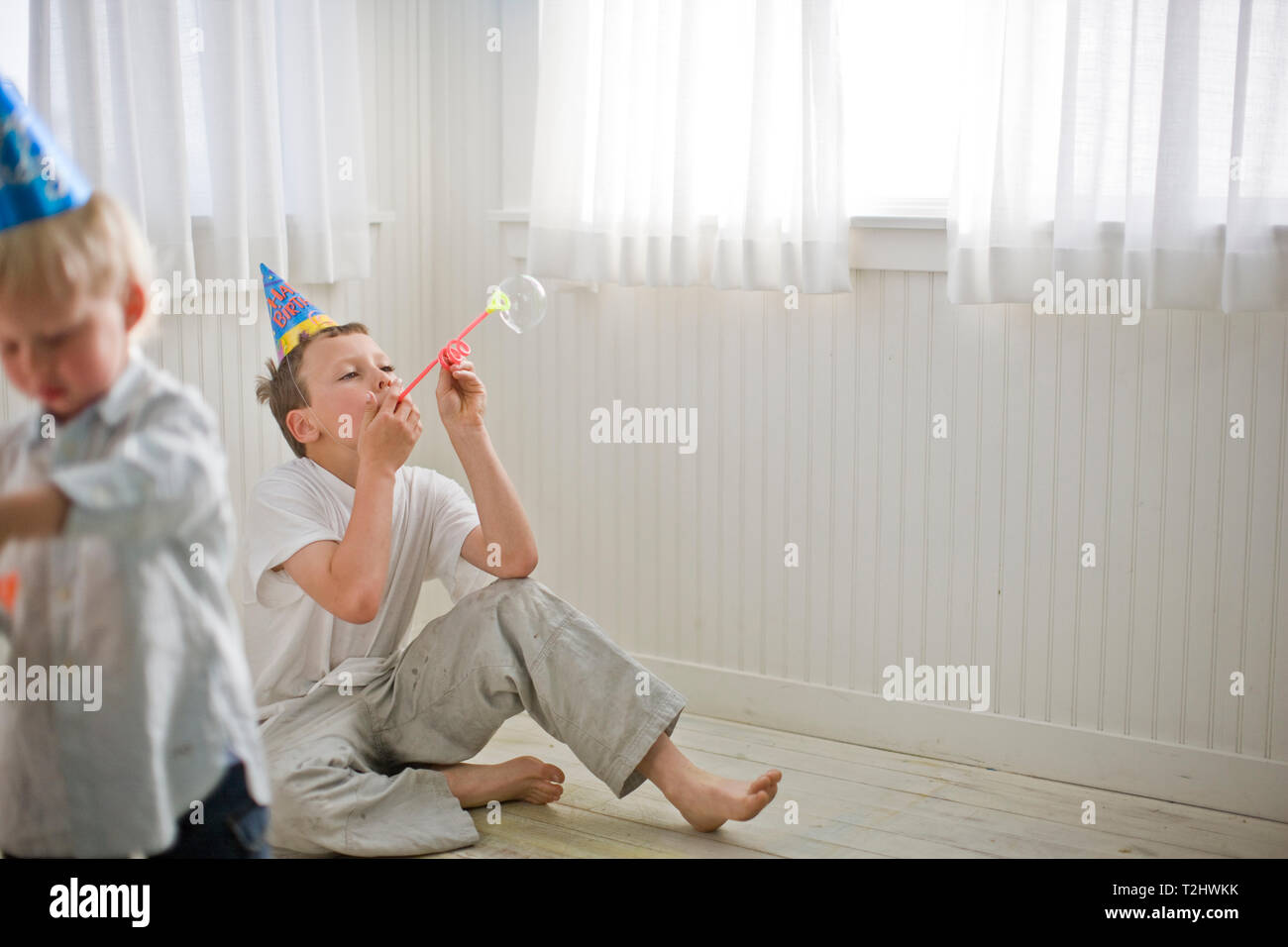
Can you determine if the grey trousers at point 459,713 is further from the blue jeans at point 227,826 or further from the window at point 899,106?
the window at point 899,106

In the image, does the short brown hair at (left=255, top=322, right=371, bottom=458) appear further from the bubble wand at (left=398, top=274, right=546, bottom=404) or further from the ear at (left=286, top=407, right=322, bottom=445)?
the bubble wand at (left=398, top=274, right=546, bottom=404)

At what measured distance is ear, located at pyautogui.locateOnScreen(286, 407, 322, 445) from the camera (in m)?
1.92

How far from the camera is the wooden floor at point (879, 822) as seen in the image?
192 cm

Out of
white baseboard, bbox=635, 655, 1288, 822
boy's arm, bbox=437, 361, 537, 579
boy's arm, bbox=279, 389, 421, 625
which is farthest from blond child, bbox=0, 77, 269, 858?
white baseboard, bbox=635, 655, 1288, 822

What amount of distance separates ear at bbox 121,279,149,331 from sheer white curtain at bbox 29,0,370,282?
45.0 inches

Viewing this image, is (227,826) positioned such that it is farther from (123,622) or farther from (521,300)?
(521,300)

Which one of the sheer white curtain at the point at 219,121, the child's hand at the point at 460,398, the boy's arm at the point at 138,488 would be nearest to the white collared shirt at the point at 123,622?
the boy's arm at the point at 138,488

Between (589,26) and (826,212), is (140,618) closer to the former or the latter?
(826,212)

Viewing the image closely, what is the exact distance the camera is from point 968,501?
89.3 inches

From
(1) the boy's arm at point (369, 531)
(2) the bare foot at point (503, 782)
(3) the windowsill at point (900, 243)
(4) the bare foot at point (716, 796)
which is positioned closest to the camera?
(1) the boy's arm at point (369, 531)

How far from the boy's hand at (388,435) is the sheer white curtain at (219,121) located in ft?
2.06

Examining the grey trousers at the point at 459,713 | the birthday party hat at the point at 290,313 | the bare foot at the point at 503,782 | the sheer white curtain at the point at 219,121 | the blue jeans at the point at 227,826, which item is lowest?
the bare foot at the point at 503,782

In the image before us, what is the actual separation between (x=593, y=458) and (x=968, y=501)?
78 centimetres
